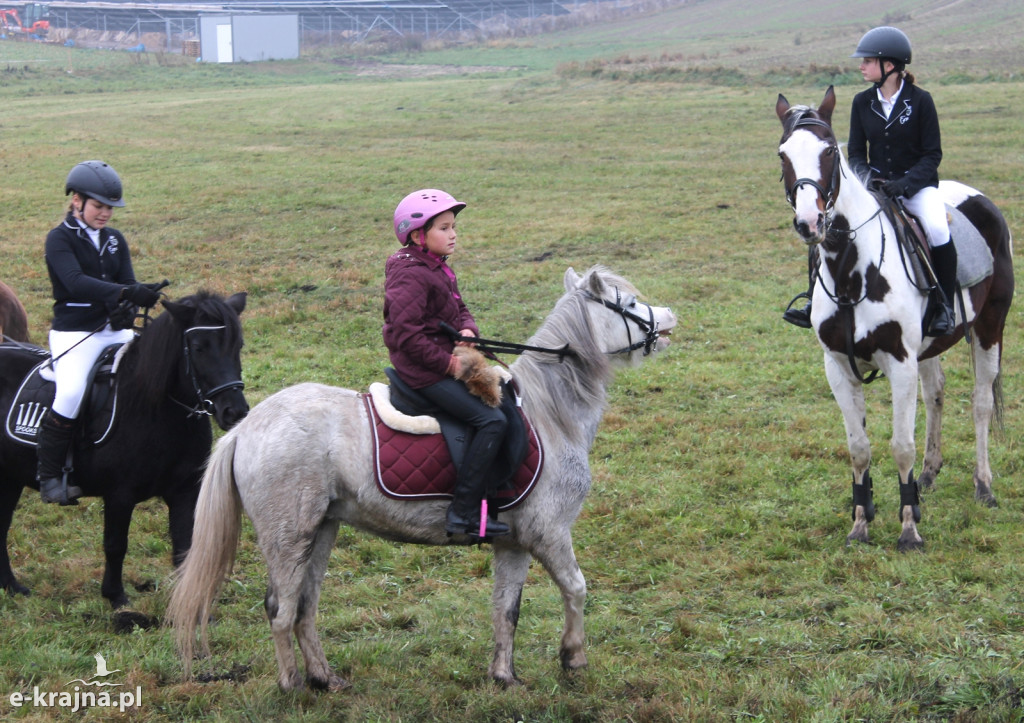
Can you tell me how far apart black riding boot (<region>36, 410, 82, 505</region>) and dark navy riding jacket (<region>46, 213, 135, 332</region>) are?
68 centimetres

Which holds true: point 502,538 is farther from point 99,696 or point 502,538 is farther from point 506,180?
point 506,180

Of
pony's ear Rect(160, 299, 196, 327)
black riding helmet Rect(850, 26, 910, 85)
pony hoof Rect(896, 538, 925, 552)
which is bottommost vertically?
pony hoof Rect(896, 538, 925, 552)

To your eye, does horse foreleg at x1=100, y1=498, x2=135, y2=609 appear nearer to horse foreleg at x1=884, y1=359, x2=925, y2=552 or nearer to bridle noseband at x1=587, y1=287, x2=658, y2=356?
bridle noseband at x1=587, y1=287, x2=658, y2=356

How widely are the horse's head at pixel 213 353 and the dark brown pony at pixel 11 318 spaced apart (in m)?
3.78

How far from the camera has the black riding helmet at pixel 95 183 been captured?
596cm

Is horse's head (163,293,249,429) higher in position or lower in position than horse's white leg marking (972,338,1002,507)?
higher

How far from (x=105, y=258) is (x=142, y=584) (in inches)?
88.7

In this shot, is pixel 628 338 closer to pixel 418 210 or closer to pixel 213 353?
pixel 418 210

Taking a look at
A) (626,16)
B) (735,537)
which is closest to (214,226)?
(735,537)

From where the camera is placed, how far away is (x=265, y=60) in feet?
207

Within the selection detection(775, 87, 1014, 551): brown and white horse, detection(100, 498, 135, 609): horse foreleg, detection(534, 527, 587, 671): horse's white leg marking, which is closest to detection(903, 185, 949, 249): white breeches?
detection(775, 87, 1014, 551): brown and white horse

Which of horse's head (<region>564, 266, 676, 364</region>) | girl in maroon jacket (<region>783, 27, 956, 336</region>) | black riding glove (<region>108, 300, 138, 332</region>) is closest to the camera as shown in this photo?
horse's head (<region>564, 266, 676, 364</region>)

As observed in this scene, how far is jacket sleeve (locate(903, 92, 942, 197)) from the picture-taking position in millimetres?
7266

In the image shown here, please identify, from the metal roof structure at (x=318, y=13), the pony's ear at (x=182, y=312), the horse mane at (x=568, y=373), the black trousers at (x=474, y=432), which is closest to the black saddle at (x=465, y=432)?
the black trousers at (x=474, y=432)
